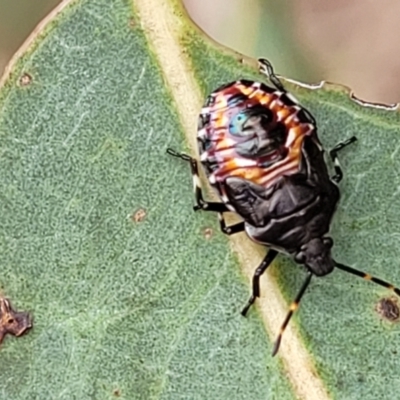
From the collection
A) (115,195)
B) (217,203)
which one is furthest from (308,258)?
(115,195)

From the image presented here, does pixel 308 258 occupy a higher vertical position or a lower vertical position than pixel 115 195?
lower

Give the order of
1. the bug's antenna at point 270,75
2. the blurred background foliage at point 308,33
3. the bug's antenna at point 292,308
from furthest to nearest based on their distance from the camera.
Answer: the blurred background foliage at point 308,33 < the bug's antenna at point 270,75 < the bug's antenna at point 292,308

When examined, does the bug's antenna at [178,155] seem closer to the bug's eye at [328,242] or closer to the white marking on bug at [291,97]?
the white marking on bug at [291,97]

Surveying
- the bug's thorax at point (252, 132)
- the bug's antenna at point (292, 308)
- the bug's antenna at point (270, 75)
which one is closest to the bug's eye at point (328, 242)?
the bug's antenna at point (292, 308)

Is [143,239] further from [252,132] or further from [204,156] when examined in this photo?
[252,132]

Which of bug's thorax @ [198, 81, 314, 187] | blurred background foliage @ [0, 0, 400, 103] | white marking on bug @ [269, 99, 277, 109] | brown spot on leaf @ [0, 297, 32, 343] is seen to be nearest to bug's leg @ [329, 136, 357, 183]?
bug's thorax @ [198, 81, 314, 187]

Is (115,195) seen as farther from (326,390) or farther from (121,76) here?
(326,390)

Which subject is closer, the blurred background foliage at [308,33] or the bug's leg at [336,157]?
the bug's leg at [336,157]
